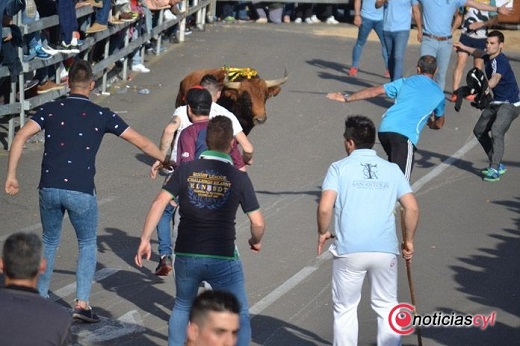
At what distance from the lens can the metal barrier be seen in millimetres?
14914

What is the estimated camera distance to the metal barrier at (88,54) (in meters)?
14.9

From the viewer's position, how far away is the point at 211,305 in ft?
16.4

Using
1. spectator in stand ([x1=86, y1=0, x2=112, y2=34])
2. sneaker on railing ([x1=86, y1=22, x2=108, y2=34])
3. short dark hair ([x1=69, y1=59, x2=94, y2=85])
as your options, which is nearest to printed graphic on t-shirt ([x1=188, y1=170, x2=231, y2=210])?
short dark hair ([x1=69, y1=59, x2=94, y2=85])

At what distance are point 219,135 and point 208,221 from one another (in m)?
0.59

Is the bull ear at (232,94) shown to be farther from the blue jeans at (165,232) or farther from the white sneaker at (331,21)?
the white sneaker at (331,21)

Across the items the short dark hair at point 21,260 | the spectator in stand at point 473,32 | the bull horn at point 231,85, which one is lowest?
the spectator in stand at point 473,32

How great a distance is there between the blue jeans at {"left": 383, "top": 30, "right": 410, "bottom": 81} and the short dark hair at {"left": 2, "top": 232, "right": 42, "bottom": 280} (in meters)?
14.2

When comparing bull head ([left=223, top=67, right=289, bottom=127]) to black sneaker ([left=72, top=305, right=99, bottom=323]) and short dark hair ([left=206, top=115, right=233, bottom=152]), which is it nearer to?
black sneaker ([left=72, top=305, right=99, bottom=323])

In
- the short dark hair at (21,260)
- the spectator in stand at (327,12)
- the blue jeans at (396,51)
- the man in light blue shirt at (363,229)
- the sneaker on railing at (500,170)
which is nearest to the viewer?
the short dark hair at (21,260)

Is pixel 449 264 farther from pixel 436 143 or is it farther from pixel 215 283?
pixel 436 143

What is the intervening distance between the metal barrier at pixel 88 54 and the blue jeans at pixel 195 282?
7.62 m

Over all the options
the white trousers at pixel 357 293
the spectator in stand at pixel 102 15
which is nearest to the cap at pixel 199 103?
the white trousers at pixel 357 293

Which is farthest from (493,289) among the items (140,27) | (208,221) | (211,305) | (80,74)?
(140,27)

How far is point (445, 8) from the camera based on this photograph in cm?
1808
